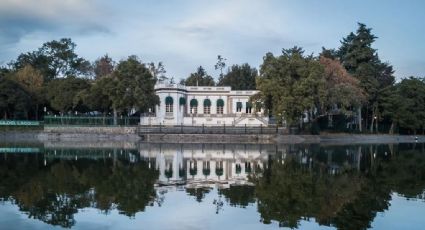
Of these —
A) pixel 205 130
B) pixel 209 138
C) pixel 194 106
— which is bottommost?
pixel 209 138

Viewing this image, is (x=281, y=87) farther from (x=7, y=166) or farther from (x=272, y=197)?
(x=272, y=197)

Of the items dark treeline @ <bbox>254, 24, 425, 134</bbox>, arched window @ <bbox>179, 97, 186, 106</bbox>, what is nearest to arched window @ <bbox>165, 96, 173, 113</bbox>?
arched window @ <bbox>179, 97, 186, 106</bbox>

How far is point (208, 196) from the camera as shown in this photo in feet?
56.5

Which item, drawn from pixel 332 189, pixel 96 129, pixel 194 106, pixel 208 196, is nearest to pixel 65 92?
pixel 96 129

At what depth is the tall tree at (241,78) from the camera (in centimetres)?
8081

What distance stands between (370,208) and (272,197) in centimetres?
310

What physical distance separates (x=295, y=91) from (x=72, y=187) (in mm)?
37195

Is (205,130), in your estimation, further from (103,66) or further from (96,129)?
(103,66)

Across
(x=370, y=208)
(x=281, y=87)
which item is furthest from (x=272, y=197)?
(x=281, y=87)

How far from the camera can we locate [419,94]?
71.0 metres

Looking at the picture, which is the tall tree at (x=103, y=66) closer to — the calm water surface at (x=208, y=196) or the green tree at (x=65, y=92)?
the green tree at (x=65, y=92)

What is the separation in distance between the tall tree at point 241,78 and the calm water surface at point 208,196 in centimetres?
5333

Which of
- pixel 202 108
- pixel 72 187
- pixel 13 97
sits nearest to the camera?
pixel 72 187

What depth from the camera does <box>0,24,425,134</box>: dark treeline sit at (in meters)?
54.2
